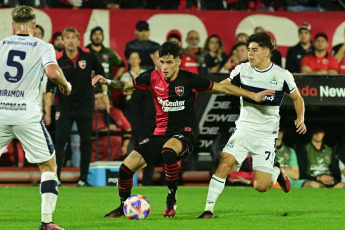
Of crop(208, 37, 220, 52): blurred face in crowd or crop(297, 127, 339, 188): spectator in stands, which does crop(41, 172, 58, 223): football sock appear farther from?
crop(208, 37, 220, 52): blurred face in crowd

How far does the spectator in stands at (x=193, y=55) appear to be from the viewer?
48.4 feet

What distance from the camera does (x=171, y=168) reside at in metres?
8.87

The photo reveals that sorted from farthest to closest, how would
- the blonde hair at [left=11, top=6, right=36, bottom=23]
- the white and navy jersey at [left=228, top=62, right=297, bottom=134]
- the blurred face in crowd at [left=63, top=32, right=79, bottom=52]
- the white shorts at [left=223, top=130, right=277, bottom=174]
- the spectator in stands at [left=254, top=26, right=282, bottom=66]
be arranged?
the spectator in stands at [left=254, top=26, right=282, bottom=66] → the blurred face in crowd at [left=63, top=32, right=79, bottom=52] → the white and navy jersey at [left=228, top=62, right=297, bottom=134] → the white shorts at [left=223, top=130, right=277, bottom=174] → the blonde hair at [left=11, top=6, right=36, bottom=23]

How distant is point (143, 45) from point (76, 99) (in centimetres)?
258

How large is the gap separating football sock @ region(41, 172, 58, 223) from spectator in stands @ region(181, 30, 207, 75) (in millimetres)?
7333

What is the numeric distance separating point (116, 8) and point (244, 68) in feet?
23.3

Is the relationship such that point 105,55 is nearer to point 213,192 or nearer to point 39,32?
point 39,32

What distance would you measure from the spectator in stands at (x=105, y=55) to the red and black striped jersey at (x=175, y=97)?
5681 millimetres

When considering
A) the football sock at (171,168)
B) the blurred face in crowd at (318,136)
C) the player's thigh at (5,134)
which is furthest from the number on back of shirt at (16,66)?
the blurred face in crowd at (318,136)

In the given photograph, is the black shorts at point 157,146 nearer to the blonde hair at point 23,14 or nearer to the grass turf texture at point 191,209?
the grass turf texture at point 191,209

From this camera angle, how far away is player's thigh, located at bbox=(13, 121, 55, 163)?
7535 mm

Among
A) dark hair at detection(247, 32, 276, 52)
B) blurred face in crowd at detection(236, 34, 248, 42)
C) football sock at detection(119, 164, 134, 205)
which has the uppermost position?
dark hair at detection(247, 32, 276, 52)

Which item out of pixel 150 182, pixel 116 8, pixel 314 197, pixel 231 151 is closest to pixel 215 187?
pixel 231 151

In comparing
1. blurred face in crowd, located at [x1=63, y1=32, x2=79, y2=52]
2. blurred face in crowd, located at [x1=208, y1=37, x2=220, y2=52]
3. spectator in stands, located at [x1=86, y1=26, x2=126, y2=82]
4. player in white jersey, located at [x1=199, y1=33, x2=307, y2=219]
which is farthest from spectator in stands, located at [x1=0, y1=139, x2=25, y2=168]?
player in white jersey, located at [x1=199, y1=33, x2=307, y2=219]
